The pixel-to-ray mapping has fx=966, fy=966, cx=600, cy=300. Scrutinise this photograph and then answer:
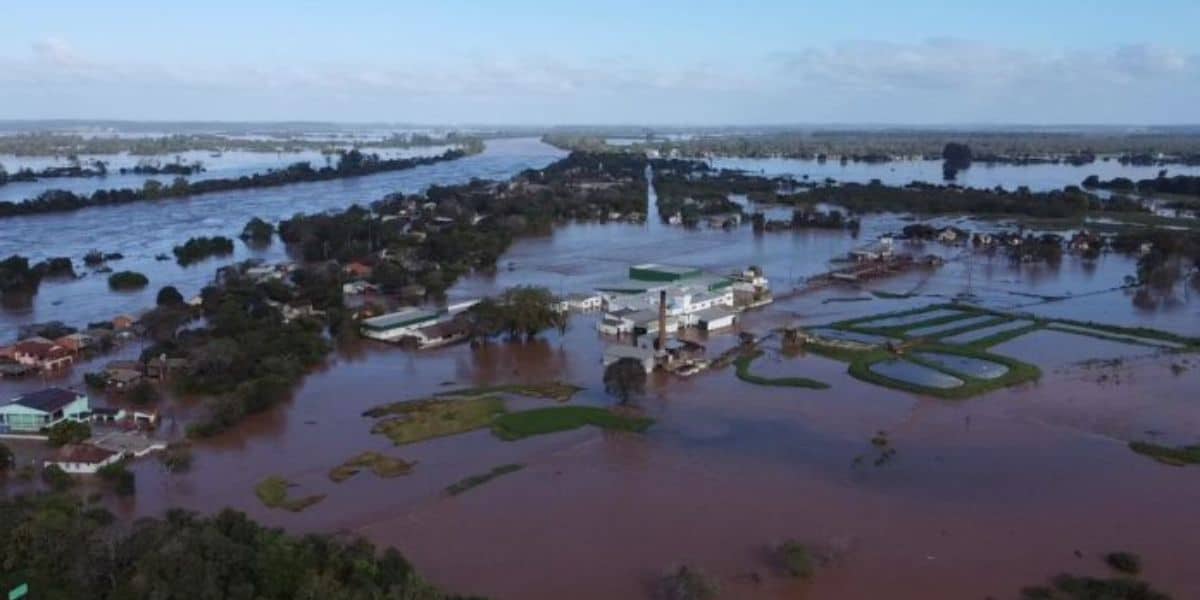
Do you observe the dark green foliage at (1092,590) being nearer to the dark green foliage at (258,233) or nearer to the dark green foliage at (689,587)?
the dark green foliage at (689,587)

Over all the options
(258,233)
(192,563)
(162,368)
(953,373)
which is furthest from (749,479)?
(258,233)

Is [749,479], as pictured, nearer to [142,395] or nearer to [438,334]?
[438,334]

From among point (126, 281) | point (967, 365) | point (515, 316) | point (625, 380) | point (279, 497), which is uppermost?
point (515, 316)

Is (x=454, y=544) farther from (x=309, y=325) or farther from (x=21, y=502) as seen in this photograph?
(x=309, y=325)

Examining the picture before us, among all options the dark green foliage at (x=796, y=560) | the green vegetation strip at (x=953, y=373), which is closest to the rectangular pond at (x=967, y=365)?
the green vegetation strip at (x=953, y=373)

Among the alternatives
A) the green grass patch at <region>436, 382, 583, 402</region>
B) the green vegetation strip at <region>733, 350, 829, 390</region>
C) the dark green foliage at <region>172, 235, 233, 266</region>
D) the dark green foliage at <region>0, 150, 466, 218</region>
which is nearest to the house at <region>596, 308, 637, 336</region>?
the green vegetation strip at <region>733, 350, 829, 390</region>

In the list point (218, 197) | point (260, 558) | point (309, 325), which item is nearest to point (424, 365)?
point (309, 325)
